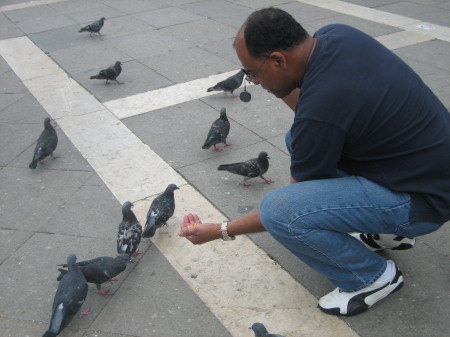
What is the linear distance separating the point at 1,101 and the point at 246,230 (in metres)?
5.55

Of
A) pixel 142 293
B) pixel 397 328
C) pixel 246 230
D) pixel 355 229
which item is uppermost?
pixel 355 229

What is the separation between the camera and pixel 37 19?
1205cm

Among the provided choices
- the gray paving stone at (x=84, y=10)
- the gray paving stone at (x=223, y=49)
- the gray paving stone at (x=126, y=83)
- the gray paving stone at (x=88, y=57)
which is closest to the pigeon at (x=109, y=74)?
the gray paving stone at (x=126, y=83)

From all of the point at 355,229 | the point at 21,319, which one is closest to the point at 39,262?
the point at 21,319

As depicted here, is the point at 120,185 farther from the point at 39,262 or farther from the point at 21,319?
the point at 21,319

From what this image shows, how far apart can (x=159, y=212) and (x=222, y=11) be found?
26.6 feet

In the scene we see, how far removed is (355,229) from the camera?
324 cm

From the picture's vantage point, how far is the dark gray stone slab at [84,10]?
468 inches

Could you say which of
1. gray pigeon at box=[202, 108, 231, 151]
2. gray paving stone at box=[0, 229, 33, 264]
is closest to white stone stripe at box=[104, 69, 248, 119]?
gray pigeon at box=[202, 108, 231, 151]

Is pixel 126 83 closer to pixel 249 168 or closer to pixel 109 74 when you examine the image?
pixel 109 74

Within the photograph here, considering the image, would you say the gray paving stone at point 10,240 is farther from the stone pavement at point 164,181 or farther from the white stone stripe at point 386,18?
the white stone stripe at point 386,18

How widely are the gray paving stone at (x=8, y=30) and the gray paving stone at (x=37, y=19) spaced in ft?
0.37

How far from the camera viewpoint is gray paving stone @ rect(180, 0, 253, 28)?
10965mm

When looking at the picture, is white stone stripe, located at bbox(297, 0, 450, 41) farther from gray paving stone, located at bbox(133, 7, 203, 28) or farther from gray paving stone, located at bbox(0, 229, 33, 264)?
gray paving stone, located at bbox(0, 229, 33, 264)
